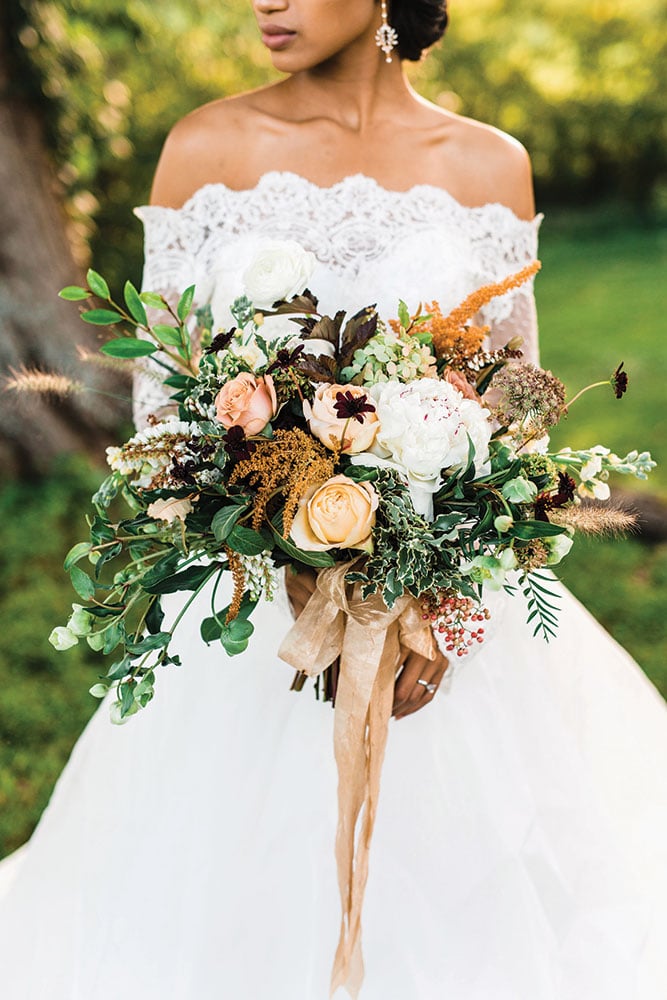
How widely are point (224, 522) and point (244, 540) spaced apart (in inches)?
1.8

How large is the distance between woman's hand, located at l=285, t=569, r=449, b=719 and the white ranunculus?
55 cm

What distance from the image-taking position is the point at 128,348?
189 cm

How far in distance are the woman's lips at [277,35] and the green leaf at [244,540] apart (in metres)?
1.29

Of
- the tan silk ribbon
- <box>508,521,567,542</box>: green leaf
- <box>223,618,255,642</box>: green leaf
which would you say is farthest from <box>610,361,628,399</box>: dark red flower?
<box>223,618,255,642</box>: green leaf

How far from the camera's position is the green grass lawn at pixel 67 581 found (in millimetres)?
3795

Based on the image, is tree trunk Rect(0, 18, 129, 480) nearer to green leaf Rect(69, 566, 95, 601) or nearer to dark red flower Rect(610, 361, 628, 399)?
green leaf Rect(69, 566, 95, 601)

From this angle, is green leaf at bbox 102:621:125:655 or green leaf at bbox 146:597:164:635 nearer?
green leaf at bbox 102:621:125:655

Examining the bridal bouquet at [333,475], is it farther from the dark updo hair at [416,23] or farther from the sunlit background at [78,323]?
the dark updo hair at [416,23]

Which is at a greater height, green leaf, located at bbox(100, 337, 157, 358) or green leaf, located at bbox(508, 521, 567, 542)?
green leaf, located at bbox(100, 337, 157, 358)

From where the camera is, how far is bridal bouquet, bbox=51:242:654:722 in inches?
65.7

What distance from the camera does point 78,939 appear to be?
233 cm

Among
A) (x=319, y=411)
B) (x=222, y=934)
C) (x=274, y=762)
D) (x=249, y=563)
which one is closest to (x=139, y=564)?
(x=249, y=563)

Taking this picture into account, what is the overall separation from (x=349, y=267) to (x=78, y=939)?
5.60ft

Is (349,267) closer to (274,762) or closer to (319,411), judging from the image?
(319,411)
